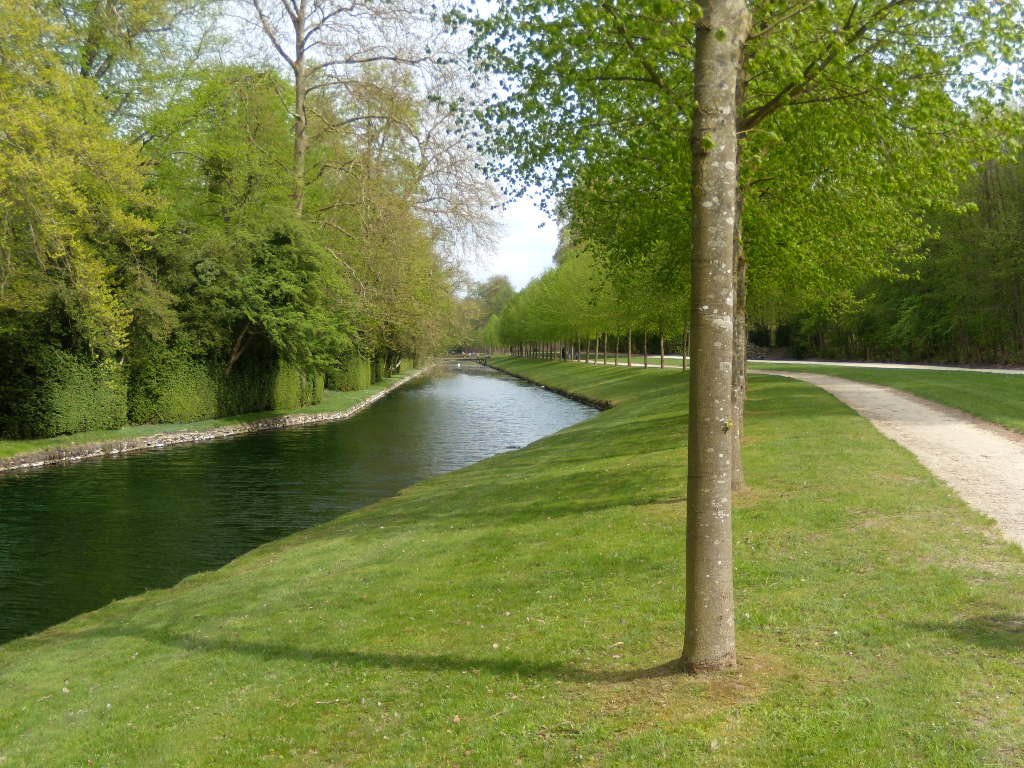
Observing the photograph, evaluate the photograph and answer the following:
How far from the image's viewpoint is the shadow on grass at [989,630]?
6.61 meters

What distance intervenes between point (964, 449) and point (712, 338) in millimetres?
11388

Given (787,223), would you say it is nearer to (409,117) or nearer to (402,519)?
(402,519)

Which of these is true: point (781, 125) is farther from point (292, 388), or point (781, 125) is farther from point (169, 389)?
point (292, 388)

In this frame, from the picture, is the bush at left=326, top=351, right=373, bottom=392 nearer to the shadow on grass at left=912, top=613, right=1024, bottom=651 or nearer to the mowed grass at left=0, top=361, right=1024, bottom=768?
the mowed grass at left=0, top=361, right=1024, bottom=768

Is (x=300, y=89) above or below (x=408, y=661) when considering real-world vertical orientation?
above

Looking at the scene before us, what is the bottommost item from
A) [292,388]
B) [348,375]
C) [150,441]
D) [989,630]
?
[150,441]

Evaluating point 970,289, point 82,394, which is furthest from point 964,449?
point 970,289

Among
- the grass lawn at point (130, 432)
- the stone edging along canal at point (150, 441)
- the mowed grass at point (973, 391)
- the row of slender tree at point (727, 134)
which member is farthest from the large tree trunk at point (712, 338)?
the grass lawn at point (130, 432)

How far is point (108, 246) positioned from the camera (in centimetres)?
2897

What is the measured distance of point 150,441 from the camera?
102ft

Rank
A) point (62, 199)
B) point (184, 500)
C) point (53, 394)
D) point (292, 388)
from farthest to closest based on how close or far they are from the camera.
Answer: point (292, 388) → point (53, 394) → point (62, 199) → point (184, 500)

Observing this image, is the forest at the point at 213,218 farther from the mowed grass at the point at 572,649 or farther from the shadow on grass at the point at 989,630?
the shadow on grass at the point at 989,630

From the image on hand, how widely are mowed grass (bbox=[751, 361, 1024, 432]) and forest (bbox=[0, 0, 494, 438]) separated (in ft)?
60.3

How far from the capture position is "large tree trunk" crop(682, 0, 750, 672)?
6137mm
